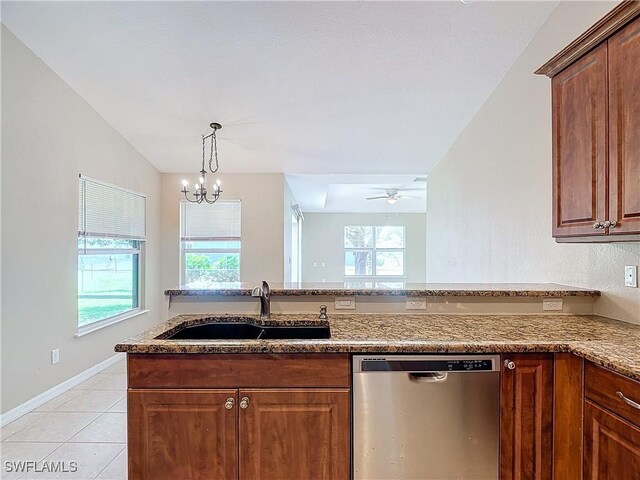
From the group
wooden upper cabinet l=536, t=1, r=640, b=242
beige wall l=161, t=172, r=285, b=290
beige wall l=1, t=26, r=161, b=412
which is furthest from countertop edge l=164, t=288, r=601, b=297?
beige wall l=161, t=172, r=285, b=290

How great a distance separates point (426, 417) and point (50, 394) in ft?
10.7

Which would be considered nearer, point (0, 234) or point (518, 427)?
point (518, 427)

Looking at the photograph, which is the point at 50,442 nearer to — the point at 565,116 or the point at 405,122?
the point at 565,116

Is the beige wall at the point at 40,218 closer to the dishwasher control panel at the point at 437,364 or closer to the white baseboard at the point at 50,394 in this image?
the white baseboard at the point at 50,394

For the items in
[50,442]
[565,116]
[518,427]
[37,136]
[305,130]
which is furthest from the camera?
[305,130]

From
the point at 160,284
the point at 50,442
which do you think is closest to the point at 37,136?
the point at 50,442

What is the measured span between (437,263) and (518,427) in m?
3.72

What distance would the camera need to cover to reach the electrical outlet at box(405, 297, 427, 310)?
214 cm

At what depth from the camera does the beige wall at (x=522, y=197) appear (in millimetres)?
2115

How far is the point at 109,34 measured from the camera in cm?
273

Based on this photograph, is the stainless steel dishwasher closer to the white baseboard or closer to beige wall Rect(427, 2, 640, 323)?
beige wall Rect(427, 2, 640, 323)

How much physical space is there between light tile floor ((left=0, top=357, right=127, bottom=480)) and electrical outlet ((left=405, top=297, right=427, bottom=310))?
193cm

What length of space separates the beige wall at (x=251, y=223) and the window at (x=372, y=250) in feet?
15.2

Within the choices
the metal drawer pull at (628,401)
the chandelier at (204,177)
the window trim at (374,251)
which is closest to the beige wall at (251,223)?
the chandelier at (204,177)
